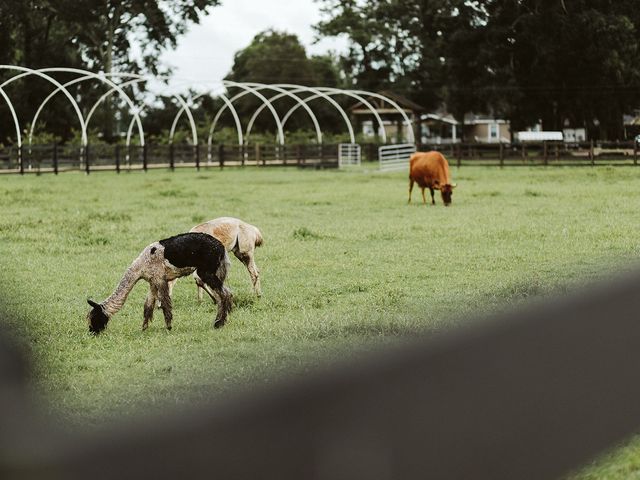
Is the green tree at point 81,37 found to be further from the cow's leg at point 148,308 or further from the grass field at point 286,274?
the cow's leg at point 148,308

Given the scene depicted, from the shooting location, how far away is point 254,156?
43281mm

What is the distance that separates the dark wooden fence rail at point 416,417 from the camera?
0.67 metres

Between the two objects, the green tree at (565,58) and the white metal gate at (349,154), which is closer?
the white metal gate at (349,154)

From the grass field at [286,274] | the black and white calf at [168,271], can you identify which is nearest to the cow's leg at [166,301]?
the black and white calf at [168,271]

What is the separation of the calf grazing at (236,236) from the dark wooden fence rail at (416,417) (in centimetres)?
680

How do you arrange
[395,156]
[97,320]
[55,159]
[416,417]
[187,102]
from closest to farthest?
[416,417] → [97,320] → [55,159] → [395,156] → [187,102]

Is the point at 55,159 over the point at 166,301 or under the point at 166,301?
over

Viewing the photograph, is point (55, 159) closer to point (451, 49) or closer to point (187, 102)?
point (187, 102)

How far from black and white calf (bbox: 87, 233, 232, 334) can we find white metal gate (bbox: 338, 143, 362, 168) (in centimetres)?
3389

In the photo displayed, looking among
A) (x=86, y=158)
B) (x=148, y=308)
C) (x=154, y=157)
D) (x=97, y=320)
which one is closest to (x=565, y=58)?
(x=154, y=157)

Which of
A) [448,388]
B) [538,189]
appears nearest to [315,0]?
[538,189]

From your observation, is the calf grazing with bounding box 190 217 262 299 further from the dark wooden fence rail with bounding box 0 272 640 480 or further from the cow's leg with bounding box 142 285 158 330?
the dark wooden fence rail with bounding box 0 272 640 480

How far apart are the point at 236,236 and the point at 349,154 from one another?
111ft

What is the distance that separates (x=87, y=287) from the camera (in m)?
9.34
